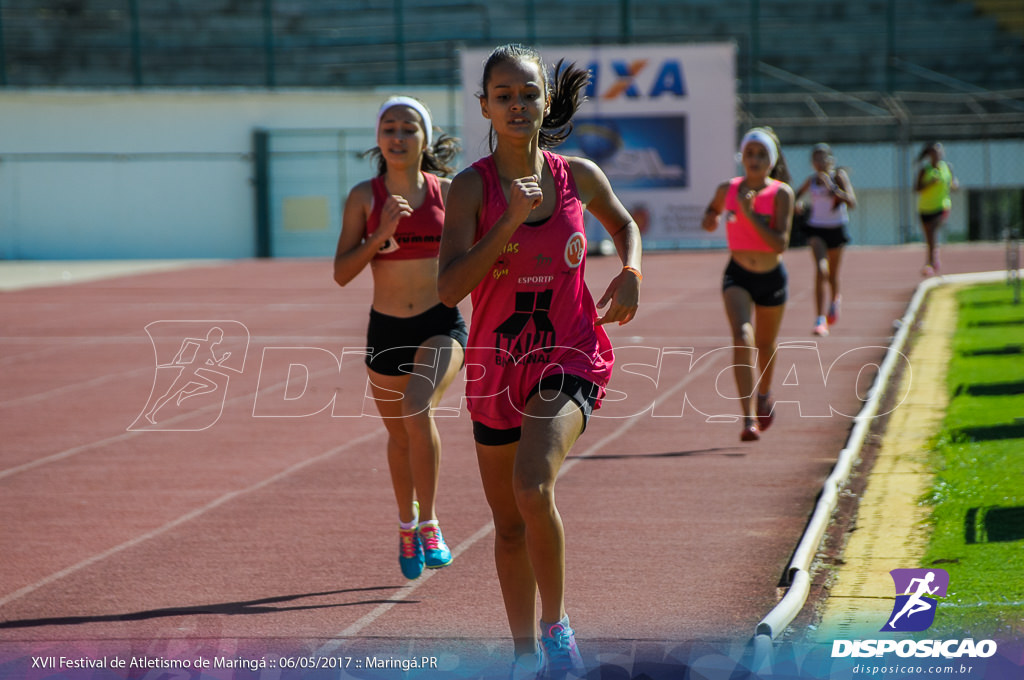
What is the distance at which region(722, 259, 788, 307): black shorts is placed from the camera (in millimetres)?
9039

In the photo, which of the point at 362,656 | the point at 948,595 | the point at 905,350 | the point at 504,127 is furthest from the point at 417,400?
the point at 905,350

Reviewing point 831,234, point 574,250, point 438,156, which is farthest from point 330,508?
point 831,234

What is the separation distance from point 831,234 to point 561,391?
455 inches

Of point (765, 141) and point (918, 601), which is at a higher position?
point (765, 141)

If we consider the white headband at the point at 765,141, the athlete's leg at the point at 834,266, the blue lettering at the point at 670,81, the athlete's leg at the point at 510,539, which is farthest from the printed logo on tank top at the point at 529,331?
the blue lettering at the point at 670,81

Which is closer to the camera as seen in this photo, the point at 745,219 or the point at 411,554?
the point at 411,554

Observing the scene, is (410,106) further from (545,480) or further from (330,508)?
(545,480)

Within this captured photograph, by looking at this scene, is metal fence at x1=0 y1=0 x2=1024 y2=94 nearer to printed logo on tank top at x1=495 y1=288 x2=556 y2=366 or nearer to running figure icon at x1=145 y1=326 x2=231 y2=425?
running figure icon at x1=145 y1=326 x2=231 y2=425

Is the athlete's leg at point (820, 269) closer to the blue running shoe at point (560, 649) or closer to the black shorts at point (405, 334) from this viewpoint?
the black shorts at point (405, 334)

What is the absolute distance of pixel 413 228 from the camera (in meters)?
6.25

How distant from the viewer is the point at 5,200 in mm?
34344

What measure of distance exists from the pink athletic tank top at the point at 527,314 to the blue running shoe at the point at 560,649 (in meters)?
0.65

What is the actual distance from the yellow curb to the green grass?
10cm

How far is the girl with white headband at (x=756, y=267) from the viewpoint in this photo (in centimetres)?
880
